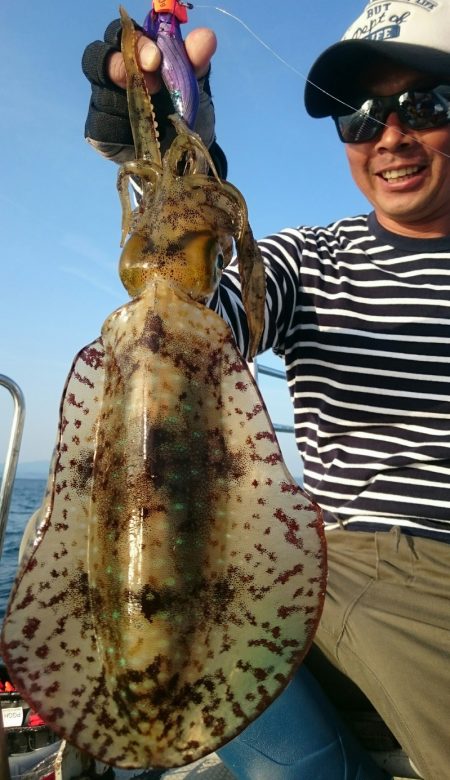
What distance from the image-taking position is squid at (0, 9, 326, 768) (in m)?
1.46

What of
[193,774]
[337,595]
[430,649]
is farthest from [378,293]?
[193,774]

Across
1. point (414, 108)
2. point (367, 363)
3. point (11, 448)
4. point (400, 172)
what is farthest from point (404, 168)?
point (11, 448)

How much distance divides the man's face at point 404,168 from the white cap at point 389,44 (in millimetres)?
123

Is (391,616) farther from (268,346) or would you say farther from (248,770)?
(268,346)

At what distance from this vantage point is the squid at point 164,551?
1458 millimetres

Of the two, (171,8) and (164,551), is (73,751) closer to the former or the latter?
(164,551)

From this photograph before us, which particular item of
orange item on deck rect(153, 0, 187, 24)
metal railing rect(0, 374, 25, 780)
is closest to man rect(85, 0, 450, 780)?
orange item on deck rect(153, 0, 187, 24)

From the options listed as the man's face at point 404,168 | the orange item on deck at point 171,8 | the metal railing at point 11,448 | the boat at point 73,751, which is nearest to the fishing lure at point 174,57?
the orange item on deck at point 171,8

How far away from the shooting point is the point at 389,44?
3.15 meters

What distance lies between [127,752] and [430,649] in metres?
1.24

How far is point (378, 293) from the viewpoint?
3.29 m

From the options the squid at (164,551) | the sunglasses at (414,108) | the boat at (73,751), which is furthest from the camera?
the sunglasses at (414,108)

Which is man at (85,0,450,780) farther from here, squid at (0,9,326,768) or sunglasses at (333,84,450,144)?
squid at (0,9,326,768)

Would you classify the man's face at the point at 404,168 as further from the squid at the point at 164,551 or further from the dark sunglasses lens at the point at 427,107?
the squid at the point at 164,551
